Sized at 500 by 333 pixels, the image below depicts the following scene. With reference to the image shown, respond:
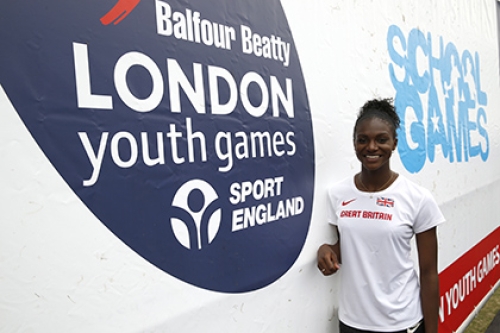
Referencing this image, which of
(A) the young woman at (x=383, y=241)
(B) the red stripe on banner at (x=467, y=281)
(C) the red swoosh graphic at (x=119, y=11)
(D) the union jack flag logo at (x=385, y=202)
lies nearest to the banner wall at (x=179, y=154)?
(C) the red swoosh graphic at (x=119, y=11)

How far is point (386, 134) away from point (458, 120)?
202 cm

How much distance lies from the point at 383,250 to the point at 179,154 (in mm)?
980

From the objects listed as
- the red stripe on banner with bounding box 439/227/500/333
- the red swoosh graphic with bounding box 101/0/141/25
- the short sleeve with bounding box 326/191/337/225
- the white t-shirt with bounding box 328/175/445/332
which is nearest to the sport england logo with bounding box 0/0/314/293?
the red swoosh graphic with bounding box 101/0/141/25

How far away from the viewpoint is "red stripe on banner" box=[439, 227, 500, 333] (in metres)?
3.22

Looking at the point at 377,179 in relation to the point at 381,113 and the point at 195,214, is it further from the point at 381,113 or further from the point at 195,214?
the point at 195,214

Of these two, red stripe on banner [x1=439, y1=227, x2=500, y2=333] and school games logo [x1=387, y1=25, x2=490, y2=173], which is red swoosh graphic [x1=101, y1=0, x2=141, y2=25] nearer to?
school games logo [x1=387, y1=25, x2=490, y2=173]

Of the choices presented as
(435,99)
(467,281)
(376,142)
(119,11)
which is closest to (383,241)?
(376,142)

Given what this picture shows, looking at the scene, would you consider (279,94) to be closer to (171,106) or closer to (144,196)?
(171,106)

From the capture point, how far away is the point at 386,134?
1843mm

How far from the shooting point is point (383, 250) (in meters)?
1.88

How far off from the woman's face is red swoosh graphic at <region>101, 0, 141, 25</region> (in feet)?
3.39

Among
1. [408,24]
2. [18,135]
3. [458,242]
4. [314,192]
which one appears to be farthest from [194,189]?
[458,242]

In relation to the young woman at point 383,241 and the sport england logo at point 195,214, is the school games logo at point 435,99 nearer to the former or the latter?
the young woman at point 383,241

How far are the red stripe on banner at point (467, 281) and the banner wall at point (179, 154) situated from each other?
3.99 ft
